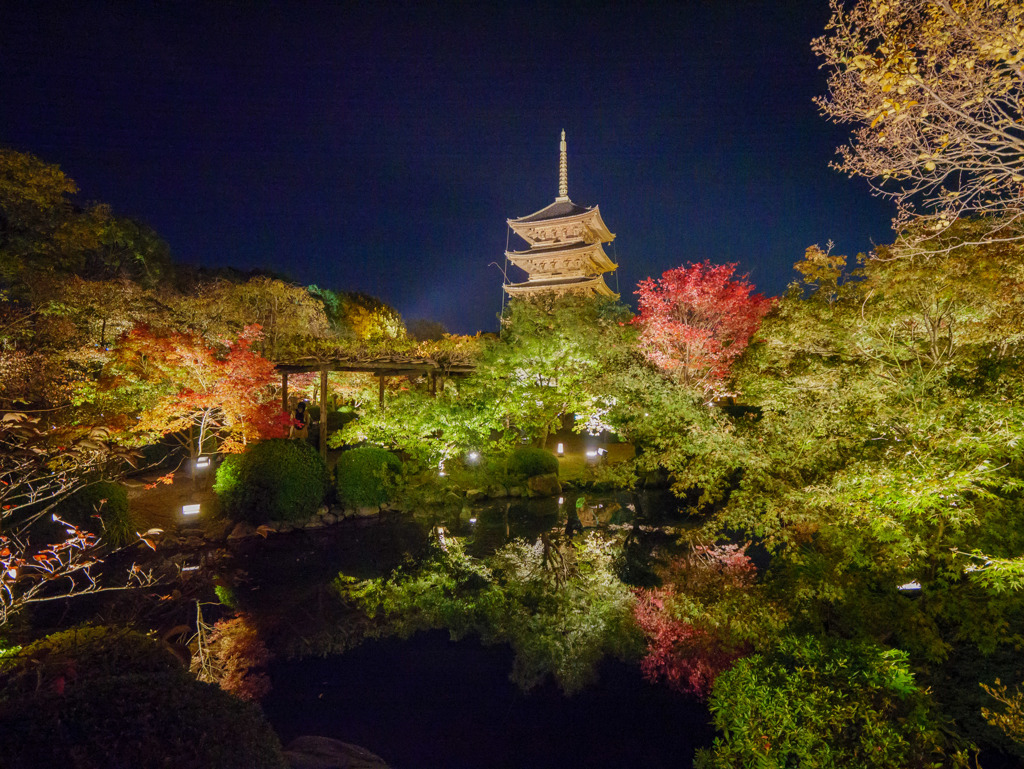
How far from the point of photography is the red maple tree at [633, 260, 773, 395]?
12.0 m

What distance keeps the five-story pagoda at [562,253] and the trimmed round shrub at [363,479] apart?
45.5 feet

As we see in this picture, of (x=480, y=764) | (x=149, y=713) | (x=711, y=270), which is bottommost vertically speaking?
(x=480, y=764)

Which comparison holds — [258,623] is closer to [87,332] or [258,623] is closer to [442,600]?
[442,600]

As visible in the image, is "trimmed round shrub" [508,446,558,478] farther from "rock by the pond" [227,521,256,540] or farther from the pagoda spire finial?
the pagoda spire finial

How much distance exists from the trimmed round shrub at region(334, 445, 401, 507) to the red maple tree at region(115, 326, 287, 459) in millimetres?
1639

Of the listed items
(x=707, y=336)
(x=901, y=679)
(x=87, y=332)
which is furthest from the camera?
(x=707, y=336)

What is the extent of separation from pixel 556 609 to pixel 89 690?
5.13m

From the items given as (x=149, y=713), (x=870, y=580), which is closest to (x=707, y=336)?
(x=870, y=580)

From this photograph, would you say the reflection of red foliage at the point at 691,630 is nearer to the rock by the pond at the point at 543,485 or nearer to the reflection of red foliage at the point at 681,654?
the reflection of red foliage at the point at 681,654

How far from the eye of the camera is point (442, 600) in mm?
6738

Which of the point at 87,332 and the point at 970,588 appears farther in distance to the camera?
the point at 87,332

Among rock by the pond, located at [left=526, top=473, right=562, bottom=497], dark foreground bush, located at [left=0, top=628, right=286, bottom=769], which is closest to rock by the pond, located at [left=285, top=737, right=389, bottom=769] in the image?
dark foreground bush, located at [left=0, top=628, right=286, bottom=769]

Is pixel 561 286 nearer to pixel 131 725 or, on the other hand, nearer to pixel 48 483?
pixel 48 483

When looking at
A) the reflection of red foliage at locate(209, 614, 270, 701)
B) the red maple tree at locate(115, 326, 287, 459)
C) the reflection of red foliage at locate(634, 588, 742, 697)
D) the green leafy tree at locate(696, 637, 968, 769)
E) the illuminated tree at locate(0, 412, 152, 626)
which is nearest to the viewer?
the green leafy tree at locate(696, 637, 968, 769)
